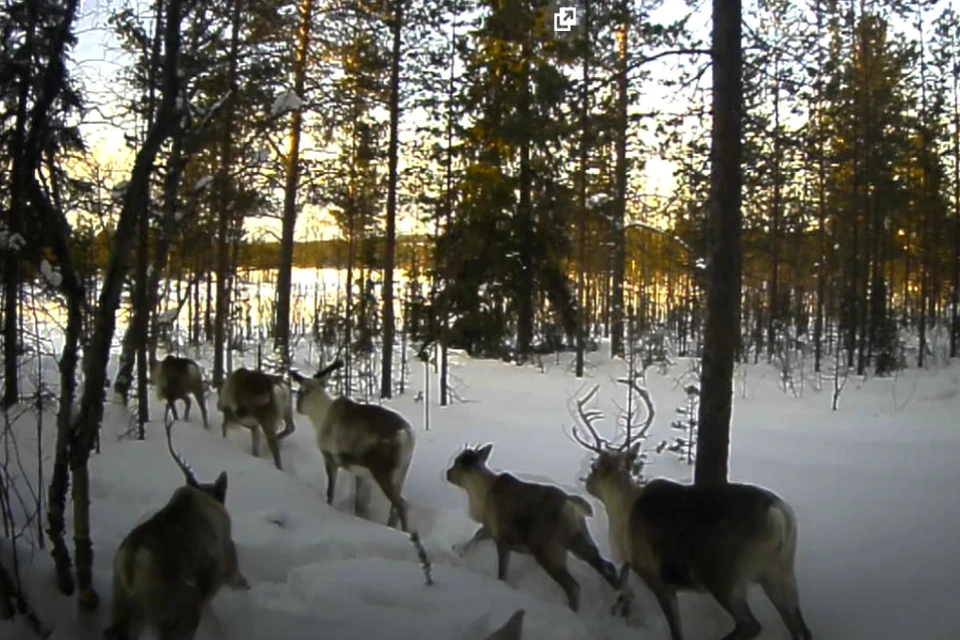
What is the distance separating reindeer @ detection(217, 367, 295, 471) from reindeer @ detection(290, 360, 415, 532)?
1.04 meters

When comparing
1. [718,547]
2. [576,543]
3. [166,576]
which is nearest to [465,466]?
[576,543]

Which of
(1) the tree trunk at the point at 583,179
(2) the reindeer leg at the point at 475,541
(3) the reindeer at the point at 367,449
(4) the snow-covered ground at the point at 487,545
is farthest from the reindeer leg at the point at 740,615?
(1) the tree trunk at the point at 583,179

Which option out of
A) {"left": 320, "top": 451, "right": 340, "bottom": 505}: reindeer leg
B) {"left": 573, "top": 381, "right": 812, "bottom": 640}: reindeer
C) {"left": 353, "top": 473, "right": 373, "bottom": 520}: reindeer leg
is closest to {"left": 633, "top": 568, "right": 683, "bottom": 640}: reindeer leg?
{"left": 573, "top": 381, "right": 812, "bottom": 640}: reindeer

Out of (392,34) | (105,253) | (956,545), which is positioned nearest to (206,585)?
(956,545)

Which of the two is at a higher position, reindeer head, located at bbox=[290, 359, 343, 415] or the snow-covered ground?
reindeer head, located at bbox=[290, 359, 343, 415]

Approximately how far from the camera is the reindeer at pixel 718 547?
499 centimetres

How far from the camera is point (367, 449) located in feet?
26.2

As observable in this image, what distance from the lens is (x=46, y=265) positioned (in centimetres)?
648

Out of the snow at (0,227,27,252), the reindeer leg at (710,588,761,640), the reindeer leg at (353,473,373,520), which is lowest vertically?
the reindeer leg at (353,473,373,520)

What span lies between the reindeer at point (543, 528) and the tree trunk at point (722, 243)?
1.68 m

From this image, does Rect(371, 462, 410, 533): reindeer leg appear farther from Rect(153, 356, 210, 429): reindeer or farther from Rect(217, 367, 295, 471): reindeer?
Rect(153, 356, 210, 429): reindeer

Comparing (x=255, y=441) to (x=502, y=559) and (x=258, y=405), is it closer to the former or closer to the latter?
(x=258, y=405)

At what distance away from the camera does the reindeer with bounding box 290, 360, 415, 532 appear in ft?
25.8

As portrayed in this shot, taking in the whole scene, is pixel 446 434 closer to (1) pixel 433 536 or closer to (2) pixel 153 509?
(1) pixel 433 536
